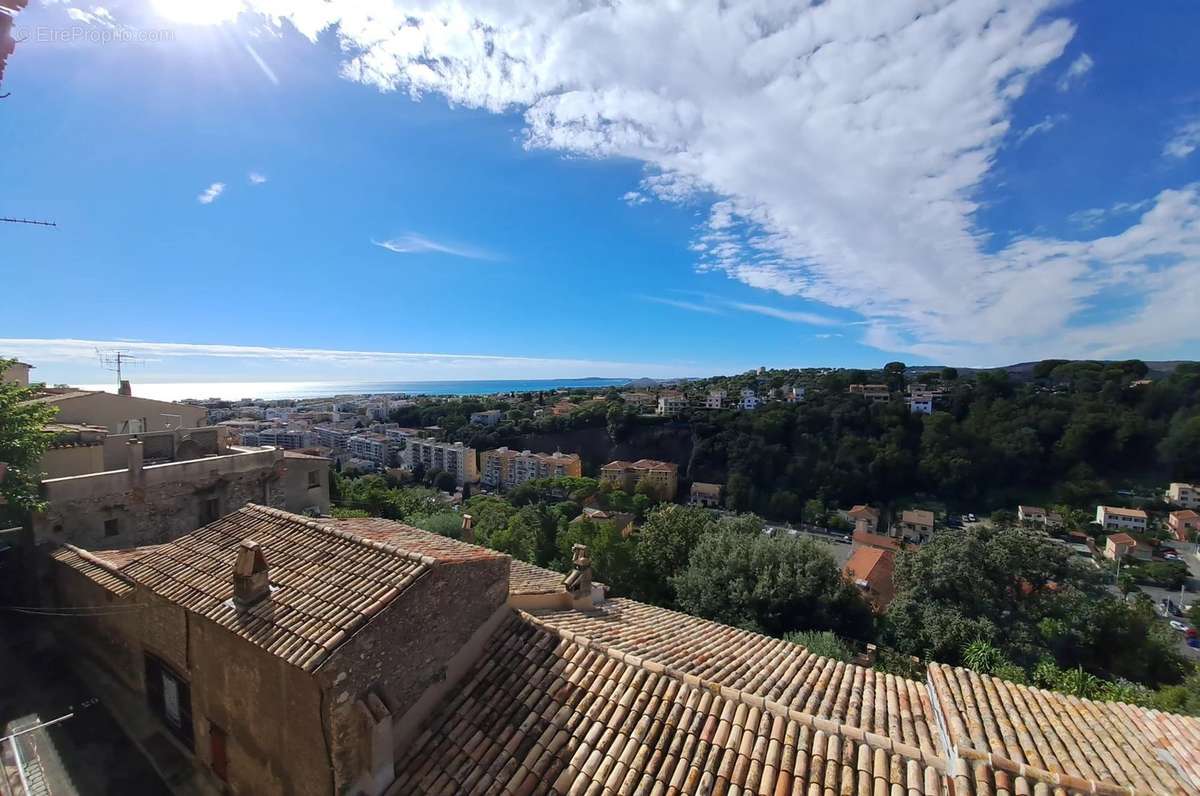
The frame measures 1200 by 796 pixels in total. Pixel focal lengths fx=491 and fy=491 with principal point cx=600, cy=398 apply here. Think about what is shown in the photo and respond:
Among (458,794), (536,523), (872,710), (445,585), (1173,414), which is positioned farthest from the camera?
(1173,414)

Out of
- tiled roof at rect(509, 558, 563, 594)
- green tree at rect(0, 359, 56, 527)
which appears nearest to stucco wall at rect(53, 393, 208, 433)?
green tree at rect(0, 359, 56, 527)

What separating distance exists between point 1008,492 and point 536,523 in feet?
208

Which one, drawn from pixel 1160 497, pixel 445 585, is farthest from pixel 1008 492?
pixel 445 585

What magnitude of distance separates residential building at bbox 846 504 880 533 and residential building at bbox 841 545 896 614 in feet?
56.4

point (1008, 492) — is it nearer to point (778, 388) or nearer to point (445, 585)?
point (778, 388)

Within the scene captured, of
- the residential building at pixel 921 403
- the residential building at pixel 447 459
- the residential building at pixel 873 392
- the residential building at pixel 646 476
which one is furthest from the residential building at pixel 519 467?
the residential building at pixel 921 403

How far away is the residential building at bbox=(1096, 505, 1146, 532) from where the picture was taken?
5091 cm

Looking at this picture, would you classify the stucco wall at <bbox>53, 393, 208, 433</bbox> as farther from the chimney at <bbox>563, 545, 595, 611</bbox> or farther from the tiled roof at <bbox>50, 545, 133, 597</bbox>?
the chimney at <bbox>563, 545, 595, 611</bbox>

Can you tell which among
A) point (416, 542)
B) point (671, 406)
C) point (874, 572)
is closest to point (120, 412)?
point (416, 542)

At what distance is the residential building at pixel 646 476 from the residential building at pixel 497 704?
5980 centimetres

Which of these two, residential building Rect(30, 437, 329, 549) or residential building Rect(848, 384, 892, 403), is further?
residential building Rect(848, 384, 892, 403)

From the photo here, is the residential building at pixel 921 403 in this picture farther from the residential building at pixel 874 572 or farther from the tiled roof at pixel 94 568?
the tiled roof at pixel 94 568

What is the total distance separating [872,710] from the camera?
4875mm

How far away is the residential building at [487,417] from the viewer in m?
102
